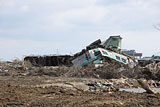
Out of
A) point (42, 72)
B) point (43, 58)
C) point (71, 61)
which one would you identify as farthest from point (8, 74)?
point (43, 58)

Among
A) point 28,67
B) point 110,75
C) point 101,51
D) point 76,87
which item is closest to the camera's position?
point 76,87

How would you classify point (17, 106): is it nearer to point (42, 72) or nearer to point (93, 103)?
point (93, 103)

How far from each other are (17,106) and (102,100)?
2.10 metres

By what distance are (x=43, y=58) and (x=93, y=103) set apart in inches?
927

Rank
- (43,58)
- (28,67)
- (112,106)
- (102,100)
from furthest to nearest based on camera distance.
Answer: (43,58)
(28,67)
(102,100)
(112,106)

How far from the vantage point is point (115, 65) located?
698 inches

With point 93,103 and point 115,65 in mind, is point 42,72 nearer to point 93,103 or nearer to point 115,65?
point 115,65

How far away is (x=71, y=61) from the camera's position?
24734mm

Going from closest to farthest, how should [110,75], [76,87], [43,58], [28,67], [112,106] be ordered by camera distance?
[112,106]
[76,87]
[110,75]
[28,67]
[43,58]

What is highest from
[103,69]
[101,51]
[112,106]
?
[101,51]

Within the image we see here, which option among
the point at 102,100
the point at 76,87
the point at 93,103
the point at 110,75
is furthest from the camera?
the point at 110,75

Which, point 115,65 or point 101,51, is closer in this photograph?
point 115,65

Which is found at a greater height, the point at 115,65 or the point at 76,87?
the point at 115,65

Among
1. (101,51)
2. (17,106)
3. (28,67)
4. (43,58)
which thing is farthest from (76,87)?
(43,58)
